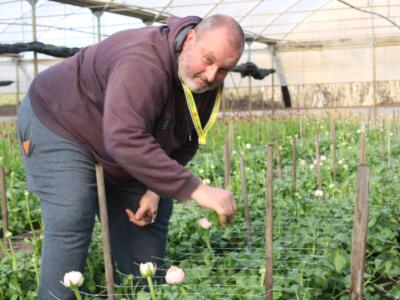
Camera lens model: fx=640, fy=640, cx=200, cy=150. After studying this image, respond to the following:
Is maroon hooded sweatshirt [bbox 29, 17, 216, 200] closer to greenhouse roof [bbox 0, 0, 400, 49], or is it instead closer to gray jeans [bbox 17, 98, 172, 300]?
gray jeans [bbox 17, 98, 172, 300]

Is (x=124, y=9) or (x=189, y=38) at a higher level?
(x=124, y=9)

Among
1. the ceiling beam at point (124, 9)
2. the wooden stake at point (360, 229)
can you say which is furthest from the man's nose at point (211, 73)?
the ceiling beam at point (124, 9)

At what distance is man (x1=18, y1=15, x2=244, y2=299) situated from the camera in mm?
1689

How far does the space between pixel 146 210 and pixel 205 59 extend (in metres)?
0.68

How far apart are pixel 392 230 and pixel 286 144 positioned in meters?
4.26

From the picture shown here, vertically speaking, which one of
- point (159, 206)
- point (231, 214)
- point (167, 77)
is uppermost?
point (167, 77)

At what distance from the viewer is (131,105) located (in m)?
1.69

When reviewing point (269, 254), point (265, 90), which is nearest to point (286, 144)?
point (269, 254)

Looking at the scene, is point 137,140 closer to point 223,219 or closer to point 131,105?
point 131,105

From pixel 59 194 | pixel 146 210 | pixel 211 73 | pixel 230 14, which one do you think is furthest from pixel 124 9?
pixel 211 73

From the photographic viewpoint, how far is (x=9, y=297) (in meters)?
2.36

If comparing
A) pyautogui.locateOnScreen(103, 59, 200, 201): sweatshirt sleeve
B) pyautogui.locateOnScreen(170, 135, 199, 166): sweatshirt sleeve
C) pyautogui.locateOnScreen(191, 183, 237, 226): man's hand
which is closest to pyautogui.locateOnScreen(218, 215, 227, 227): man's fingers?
pyautogui.locateOnScreen(191, 183, 237, 226): man's hand

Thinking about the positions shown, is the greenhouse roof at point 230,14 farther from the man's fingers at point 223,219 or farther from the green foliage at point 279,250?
the man's fingers at point 223,219

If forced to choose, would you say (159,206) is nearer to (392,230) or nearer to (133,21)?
(392,230)
